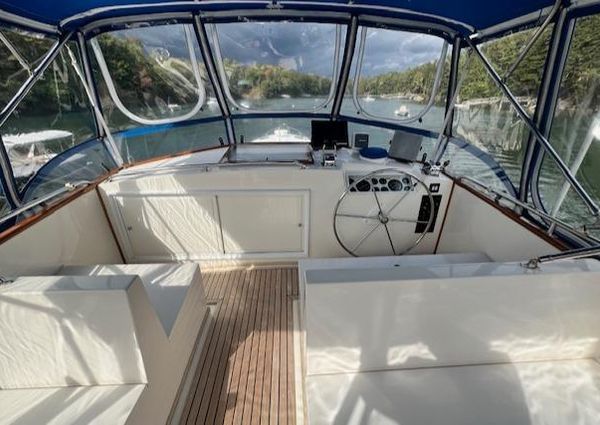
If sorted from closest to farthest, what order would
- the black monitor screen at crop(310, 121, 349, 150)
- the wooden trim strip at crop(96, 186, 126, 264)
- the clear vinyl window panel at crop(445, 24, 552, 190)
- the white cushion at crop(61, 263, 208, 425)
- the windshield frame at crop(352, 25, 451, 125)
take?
the white cushion at crop(61, 263, 208, 425) → the clear vinyl window panel at crop(445, 24, 552, 190) → the wooden trim strip at crop(96, 186, 126, 264) → the black monitor screen at crop(310, 121, 349, 150) → the windshield frame at crop(352, 25, 451, 125)

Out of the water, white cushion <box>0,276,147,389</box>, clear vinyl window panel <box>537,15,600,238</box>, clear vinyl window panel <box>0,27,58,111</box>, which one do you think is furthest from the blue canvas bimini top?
white cushion <box>0,276,147,389</box>

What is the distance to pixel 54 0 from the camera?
1.67 m

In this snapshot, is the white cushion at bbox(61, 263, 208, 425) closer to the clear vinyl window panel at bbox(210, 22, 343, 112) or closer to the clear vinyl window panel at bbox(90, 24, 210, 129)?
the clear vinyl window panel at bbox(90, 24, 210, 129)

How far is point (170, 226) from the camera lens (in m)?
2.07

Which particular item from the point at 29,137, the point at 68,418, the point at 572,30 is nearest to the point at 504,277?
the point at 68,418

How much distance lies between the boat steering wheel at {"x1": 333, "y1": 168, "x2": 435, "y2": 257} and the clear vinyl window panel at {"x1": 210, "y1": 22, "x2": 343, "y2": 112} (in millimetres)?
1461

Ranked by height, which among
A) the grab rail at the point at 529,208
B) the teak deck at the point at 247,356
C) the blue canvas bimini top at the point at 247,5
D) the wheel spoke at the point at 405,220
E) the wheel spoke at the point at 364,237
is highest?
the blue canvas bimini top at the point at 247,5

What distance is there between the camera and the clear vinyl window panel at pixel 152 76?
100 inches

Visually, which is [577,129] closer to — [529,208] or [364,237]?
[529,208]

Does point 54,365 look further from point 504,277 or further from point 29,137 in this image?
point 29,137

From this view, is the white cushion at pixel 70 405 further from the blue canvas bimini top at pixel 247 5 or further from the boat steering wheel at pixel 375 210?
the blue canvas bimini top at pixel 247 5

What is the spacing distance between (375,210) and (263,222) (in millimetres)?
781

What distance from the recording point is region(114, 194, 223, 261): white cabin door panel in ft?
6.52

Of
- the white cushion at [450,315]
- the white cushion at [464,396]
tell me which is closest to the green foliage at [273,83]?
the white cushion at [450,315]
